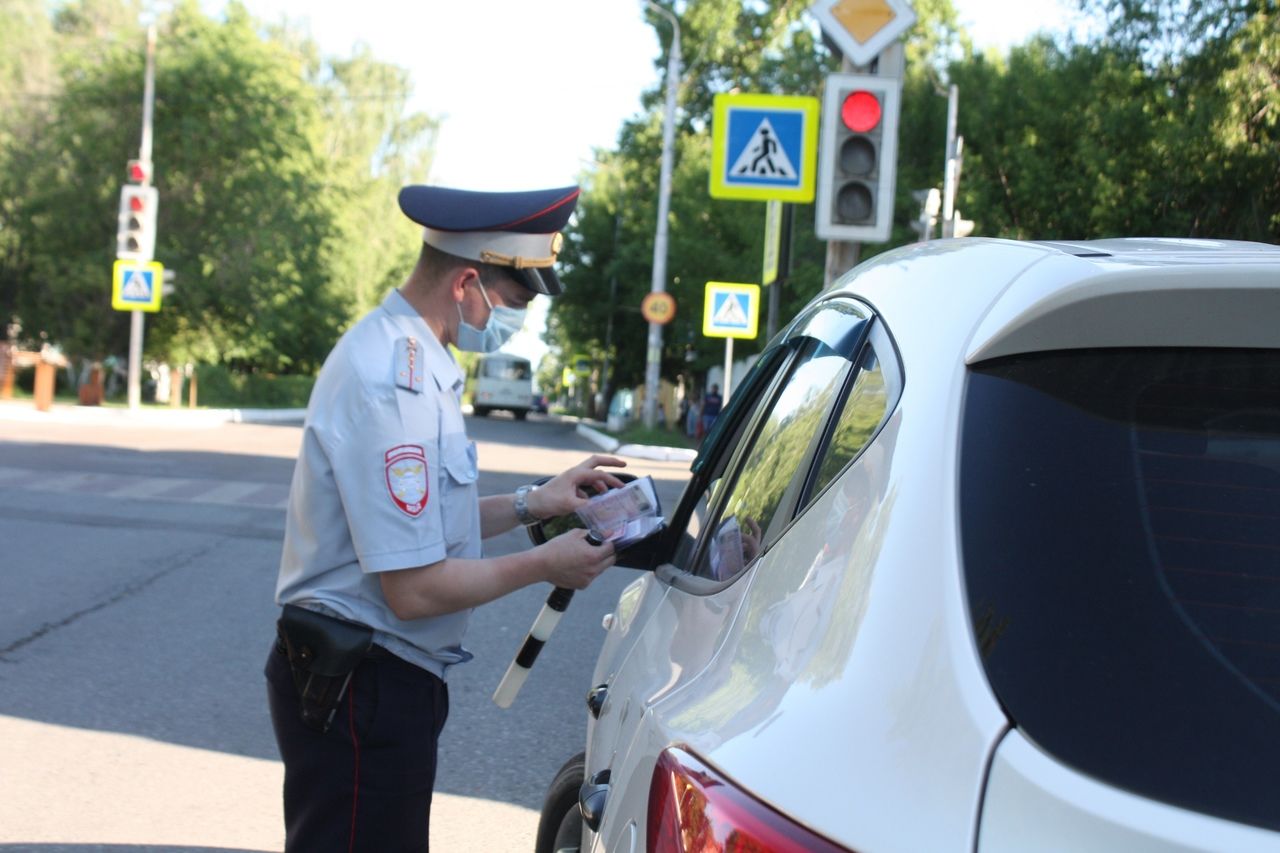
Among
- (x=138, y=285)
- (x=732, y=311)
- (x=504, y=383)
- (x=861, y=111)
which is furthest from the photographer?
(x=504, y=383)

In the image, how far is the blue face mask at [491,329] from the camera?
2787 mm

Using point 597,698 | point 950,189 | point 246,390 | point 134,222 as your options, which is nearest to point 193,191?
point 246,390

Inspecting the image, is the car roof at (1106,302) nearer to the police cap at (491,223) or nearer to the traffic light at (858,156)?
the police cap at (491,223)

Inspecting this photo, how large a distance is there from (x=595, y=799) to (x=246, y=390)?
46.4 meters

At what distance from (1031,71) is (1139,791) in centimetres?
2921

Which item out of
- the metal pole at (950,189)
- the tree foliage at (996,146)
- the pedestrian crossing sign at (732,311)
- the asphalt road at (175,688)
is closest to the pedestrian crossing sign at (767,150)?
the tree foliage at (996,146)

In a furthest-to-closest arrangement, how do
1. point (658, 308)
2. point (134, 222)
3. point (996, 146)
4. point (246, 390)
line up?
point (246, 390) → point (996, 146) → point (658, 308) → point (134, 222)

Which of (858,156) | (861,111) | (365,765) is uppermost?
(861,111)

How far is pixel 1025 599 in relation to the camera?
4.65 feet

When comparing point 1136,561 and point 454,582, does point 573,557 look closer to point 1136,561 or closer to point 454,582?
point 454,582

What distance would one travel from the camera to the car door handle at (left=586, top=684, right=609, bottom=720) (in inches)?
107

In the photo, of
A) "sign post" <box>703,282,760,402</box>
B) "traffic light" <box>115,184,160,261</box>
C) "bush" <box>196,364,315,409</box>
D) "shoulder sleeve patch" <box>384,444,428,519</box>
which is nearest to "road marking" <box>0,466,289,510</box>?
"sign post" <box>703,282,760,402</box>

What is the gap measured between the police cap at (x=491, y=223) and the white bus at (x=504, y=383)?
5892cm

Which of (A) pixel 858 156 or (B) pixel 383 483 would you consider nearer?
(B) pixel 383 483
